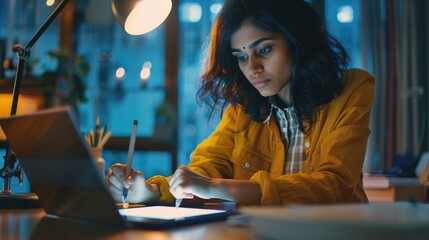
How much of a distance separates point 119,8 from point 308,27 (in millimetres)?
595

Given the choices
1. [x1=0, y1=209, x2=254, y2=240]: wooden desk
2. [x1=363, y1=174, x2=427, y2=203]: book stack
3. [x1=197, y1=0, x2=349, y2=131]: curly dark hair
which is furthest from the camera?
[x1=363, y1=174, x2=427, y2=203]: book stack

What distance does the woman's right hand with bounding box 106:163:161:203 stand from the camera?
1112mm

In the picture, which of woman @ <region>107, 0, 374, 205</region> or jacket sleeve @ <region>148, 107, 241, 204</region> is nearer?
woman @ <region>107, 0, 374, 205</region>

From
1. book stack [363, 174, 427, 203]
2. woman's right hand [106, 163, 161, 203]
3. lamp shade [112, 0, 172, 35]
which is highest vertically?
lamp shade [112, 0, 172, 35]

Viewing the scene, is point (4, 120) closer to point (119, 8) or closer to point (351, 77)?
point (119, 8)

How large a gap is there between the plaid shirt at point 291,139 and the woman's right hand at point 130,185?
0.50 m

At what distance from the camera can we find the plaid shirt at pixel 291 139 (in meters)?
1.45

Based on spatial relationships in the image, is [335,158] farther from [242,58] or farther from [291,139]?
[242,58]

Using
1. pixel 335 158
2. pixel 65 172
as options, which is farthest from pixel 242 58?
pixel 65 172

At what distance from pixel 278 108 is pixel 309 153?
239 mm

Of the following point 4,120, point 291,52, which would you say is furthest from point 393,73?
point 4,120

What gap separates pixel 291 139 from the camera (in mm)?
1514

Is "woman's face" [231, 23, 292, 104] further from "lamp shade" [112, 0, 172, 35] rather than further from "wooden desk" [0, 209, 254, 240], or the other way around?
"wooden desk" [0, 209, 254, 240]

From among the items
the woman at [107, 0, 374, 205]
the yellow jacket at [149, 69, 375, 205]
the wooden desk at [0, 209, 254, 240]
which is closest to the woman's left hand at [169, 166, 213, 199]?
the woman at [107, 0, 374, 205]
